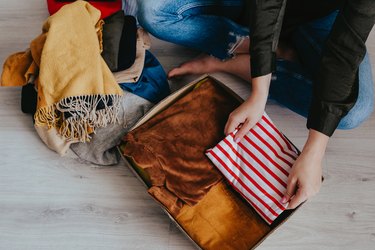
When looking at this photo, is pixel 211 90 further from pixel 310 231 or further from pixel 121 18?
pixel 310 231

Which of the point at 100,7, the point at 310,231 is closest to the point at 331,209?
the point at 310,231

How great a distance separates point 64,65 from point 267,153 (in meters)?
0.56

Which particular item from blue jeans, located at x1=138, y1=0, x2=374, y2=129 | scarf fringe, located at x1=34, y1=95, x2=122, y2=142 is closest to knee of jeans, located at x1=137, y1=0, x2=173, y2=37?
blue jeans, located at x1=138, y1=0, x2=374, y2=129

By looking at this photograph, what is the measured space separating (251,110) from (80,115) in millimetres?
446

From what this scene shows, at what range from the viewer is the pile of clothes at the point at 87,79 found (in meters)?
0.98

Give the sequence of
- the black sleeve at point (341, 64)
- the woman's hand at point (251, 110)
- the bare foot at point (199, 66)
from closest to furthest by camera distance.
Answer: the black sleeve at point (341, 64) → the woman's hand at point (251, 110) → the bare foot at point (199, 66)

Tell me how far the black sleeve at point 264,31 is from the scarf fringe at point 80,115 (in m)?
0.39

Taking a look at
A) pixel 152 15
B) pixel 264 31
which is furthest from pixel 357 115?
pixel 152 15

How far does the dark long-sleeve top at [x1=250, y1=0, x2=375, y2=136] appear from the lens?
759mm

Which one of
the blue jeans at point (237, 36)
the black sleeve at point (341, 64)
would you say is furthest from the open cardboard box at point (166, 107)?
the black sleeve at point (341, 64)

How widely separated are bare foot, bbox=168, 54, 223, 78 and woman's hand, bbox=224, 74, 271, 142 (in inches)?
9.9

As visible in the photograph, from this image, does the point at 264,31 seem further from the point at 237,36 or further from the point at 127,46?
the point at 127,46

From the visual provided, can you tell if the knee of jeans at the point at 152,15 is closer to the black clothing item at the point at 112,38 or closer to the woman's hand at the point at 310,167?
the black clothing item at the point at 112,38

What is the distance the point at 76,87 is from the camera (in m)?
0.97
